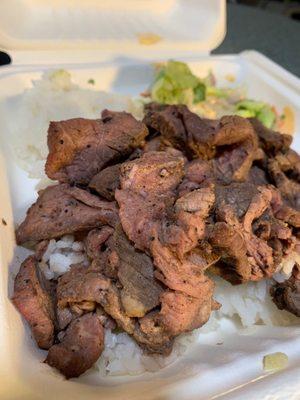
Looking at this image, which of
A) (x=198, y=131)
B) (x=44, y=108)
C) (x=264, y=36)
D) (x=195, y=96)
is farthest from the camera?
(x=264, y=36)

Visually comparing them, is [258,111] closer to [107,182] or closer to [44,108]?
[44,108]

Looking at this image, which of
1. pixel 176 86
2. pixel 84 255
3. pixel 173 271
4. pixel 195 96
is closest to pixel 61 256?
pixel 84 255

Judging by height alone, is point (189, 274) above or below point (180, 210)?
below

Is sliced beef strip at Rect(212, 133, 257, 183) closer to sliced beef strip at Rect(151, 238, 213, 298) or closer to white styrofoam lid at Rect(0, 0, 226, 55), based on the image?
sliced beef strip at Rect(151, 238, 213, 298)

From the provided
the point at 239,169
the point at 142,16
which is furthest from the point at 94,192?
the point at 142,16

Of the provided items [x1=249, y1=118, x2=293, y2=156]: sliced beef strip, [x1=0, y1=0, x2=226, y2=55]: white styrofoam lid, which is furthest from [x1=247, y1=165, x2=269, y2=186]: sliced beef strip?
[x1=0, y1=0, x2=226, y2=55]: white styrofoam lid

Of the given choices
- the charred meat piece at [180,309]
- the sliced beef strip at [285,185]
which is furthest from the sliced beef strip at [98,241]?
the sliced beef strip at [285,185]

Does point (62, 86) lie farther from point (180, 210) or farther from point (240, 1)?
point (240, 1)
